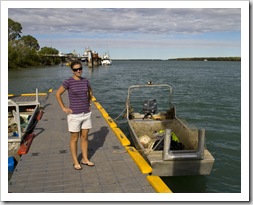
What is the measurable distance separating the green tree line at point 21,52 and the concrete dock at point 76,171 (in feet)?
196

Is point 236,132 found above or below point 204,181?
above

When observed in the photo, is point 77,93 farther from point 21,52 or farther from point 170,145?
point 21,52

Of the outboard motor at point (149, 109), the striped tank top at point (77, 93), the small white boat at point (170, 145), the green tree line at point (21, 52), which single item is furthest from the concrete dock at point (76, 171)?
the green tree line at point (21, 52)

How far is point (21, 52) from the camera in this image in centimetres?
7044

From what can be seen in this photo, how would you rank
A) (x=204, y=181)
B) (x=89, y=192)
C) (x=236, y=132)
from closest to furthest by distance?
1. (x=89, y=192)
2. (x=204, y=181)
3. (x=236, y=132)

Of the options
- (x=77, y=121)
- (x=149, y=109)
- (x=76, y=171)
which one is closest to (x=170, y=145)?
(x=76, y=171)

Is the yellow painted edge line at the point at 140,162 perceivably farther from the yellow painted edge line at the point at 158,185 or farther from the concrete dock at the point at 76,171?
the yellow painted edge line at the point at 158,185

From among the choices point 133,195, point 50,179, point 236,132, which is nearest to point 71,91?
point 50,179

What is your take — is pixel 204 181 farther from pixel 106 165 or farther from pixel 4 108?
pixel 4 108

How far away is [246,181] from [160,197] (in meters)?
2.22

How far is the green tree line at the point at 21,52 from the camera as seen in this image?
62.8 meters

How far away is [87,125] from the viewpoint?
514 cm

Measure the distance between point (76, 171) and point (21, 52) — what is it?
72.4 m

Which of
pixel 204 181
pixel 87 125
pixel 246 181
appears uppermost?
pixel 87 125
